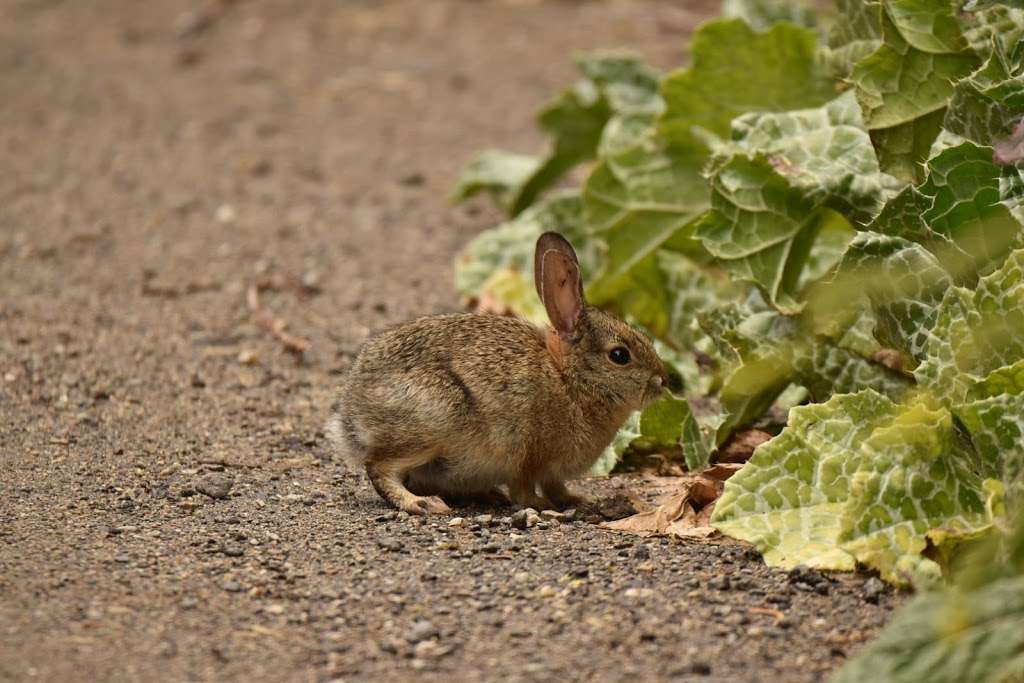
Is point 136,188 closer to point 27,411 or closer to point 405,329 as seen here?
point 27,411

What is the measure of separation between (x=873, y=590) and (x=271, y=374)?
11.5 ft

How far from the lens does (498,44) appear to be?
1353cm

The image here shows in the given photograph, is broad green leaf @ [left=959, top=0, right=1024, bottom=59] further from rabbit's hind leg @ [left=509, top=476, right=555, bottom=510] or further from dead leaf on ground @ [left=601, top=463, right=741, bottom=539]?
rabbit's hind leg @ [left=509, top=476, right=555, bottom=510]

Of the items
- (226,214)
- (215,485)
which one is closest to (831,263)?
(215,485)

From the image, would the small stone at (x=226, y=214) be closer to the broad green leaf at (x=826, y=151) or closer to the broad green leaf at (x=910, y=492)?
the broad green leaf at (x=826, y=151)

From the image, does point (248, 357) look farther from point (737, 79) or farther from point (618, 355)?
point (737, 79)

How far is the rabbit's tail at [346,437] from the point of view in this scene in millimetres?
5676

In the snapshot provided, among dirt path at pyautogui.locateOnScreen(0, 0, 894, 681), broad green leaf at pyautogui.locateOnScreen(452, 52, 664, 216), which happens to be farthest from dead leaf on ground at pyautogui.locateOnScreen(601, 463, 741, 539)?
broad green leaf at pyautogui.locateOnScreen(452, 52, 664, 216)

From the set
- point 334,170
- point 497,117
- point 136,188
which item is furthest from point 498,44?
point 136,188

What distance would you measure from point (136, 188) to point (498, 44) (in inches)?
161

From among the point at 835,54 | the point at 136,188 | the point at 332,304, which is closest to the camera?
the point at 835,54

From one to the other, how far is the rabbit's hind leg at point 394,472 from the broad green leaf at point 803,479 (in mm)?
1135

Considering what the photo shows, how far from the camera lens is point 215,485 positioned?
5602 millimetres

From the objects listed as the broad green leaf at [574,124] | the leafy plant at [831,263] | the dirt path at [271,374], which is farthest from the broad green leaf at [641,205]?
the dirt path at [271,374]
